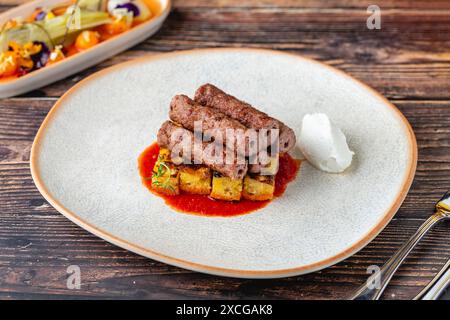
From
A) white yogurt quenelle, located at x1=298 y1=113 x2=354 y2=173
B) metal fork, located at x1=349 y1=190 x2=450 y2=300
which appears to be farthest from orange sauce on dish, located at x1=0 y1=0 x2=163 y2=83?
metal fork, located at x1=349 y1=190 x2=450 y2=300

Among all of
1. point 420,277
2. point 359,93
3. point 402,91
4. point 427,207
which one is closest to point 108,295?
point 420,277

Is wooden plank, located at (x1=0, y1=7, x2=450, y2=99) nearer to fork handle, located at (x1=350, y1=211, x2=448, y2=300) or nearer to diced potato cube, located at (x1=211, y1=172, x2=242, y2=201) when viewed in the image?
fork handle, located at (x1=350, y1=211, x2=448, y2=300)

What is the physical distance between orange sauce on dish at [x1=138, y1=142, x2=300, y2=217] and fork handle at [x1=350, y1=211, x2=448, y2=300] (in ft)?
2.18

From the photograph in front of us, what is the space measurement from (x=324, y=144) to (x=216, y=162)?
628 mm

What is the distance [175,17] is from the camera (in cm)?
456

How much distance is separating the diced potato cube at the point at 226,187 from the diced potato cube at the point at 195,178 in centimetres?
4

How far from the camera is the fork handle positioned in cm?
246

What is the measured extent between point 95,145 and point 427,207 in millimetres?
1838

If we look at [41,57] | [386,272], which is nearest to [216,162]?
[386,272]

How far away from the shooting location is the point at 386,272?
100.0 inches

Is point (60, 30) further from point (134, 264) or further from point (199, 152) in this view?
point (134, 264)

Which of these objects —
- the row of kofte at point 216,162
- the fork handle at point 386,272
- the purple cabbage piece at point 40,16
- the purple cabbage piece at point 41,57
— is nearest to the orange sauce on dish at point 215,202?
the row of kofte at point 216,162

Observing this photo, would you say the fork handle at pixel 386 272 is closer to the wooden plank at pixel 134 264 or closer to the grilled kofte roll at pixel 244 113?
the wooden plank at pixel 134 264

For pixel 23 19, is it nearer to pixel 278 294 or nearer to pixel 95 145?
pixel 95 145
